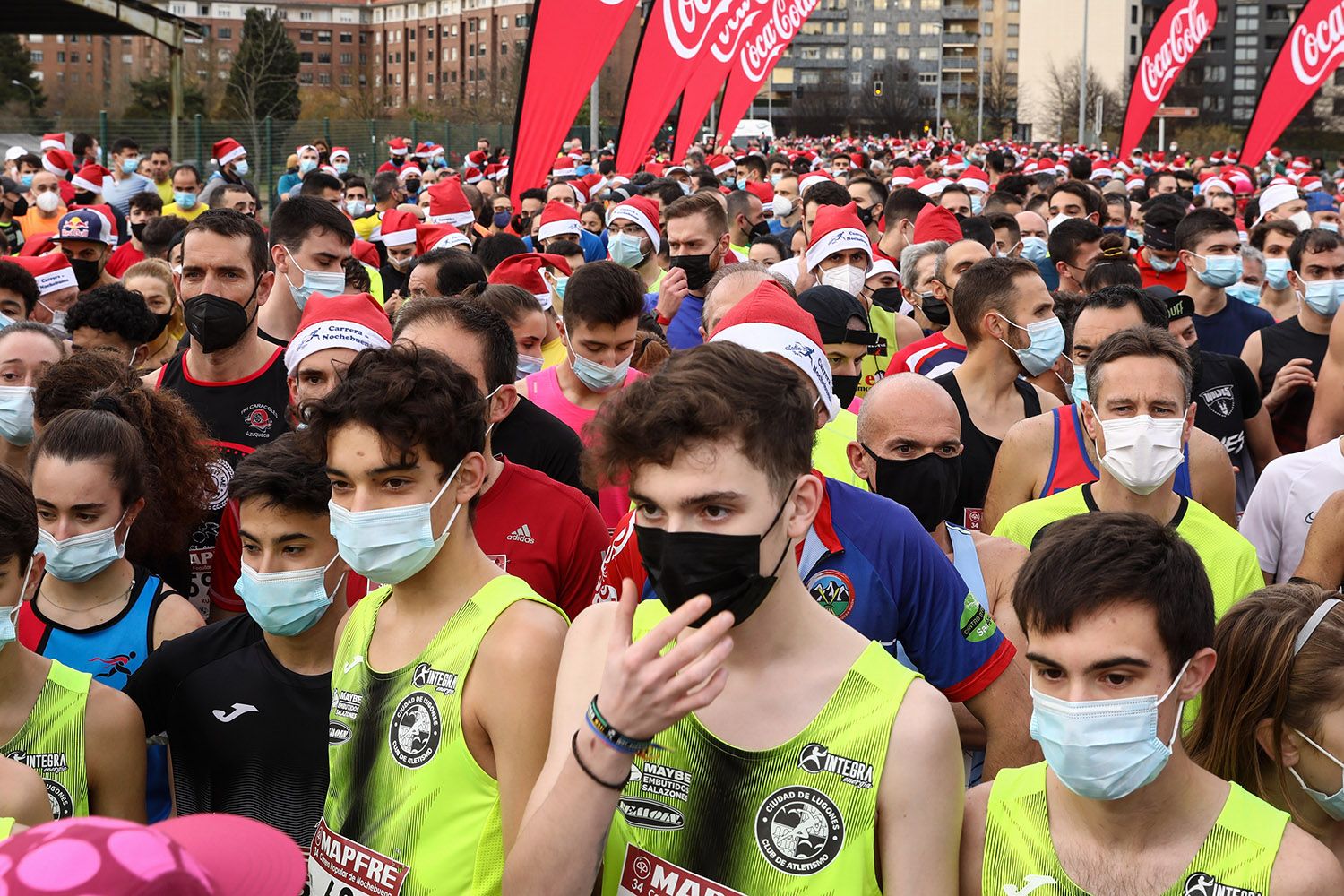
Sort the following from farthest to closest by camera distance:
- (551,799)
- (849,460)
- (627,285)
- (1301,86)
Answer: (1301,86)
(627,285)
(849,460)
(551,799)

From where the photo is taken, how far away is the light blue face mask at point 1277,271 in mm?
10094

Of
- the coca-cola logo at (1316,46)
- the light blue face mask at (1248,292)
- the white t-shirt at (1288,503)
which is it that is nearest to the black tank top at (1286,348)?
the light blue face mask at (1248,292)

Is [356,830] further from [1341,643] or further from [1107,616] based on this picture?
[1341,643]

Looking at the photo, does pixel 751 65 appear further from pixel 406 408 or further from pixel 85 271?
pixel 406 408

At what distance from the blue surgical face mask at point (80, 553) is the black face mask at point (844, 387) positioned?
3.15m

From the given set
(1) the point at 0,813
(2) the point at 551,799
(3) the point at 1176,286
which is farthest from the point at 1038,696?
(3) the point at 1176,286

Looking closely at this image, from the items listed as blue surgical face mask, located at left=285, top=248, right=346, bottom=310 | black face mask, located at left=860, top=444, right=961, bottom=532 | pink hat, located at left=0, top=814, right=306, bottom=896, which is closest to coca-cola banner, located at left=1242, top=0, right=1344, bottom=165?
blue surgical face mask, located at left=285, top=248, right=346, bottom=310

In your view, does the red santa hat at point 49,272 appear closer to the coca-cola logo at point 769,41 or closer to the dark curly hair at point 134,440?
the dark curly hair at point 134,440

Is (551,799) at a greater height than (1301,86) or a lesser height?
lesser

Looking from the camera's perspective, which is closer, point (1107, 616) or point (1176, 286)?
point (1107, 616)

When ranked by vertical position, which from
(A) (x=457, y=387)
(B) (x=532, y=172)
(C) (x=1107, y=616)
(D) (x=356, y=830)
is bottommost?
(D) (x=356, y=830)

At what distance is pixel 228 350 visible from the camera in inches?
240

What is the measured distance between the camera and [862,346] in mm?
6410

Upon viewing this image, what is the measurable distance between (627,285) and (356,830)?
142 inches
